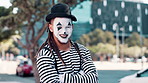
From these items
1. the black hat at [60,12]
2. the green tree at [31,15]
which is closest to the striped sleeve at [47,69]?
the black hat at [60,12]

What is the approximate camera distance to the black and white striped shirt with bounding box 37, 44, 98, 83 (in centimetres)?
192

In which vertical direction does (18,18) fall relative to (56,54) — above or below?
above

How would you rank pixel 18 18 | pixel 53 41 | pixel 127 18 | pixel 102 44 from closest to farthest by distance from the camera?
pixel 53 41, pixel 18 18, pixel 102 44, pixel 127 18

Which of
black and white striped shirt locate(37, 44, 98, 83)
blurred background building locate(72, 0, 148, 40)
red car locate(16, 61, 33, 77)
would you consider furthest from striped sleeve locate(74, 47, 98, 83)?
blurred background building locate(72, 0, 148, 40)

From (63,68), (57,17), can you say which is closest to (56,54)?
(63,68)

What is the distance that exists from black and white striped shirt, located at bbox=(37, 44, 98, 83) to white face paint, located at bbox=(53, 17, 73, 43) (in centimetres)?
10

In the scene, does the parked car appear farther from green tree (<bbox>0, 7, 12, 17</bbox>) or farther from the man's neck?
the man's neck

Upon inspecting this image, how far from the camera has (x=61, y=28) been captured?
6.66ft

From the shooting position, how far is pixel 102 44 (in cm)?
5756

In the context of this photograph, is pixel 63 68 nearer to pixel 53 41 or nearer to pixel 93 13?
pixel 53 41

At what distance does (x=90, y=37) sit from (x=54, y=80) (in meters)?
58.5

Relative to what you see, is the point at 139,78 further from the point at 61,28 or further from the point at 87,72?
the point at 61,28

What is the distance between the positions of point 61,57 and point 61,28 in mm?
208

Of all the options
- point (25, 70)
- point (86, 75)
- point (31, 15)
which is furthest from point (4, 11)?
point (86, 75)
